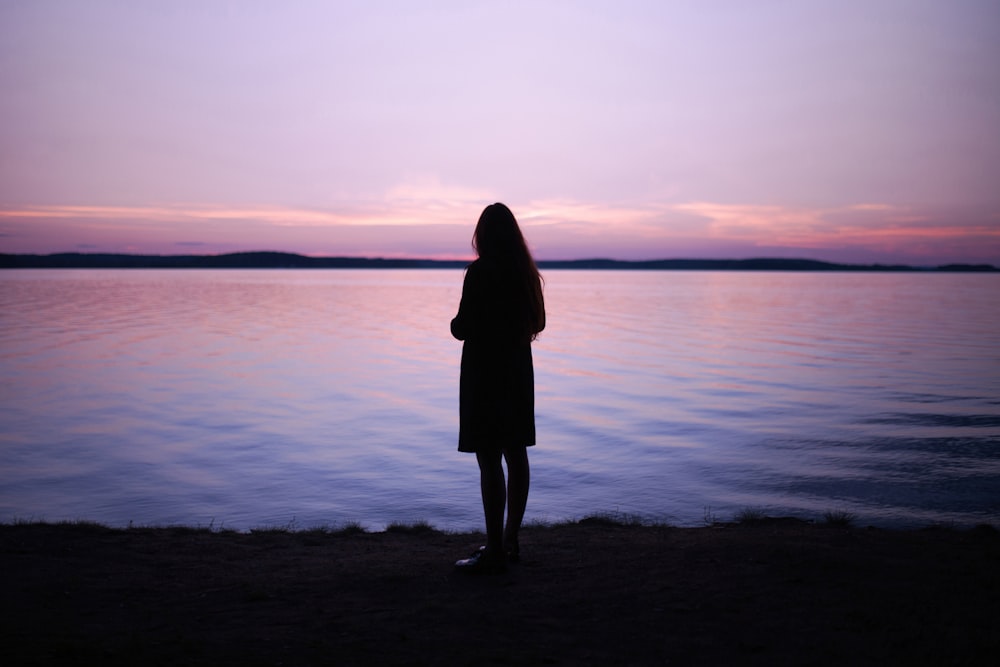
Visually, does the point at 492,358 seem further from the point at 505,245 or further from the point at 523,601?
the point at 523,601

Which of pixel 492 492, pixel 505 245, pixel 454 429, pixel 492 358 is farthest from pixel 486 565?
pixel 454 429

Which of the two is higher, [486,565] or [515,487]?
[515,487]

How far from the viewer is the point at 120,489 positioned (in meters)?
10.3

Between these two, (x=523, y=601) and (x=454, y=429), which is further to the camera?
(x=454, y=429)

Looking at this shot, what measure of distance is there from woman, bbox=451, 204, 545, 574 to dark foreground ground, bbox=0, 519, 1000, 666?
0.82 m

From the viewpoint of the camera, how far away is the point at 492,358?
5.27 m

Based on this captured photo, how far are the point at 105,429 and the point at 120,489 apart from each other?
433cm

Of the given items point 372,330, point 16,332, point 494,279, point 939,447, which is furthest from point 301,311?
point 494,279

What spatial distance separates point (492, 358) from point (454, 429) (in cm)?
934

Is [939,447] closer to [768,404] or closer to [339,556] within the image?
[768,404]

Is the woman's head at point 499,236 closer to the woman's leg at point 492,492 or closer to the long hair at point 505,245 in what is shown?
the long hair at point 505,245

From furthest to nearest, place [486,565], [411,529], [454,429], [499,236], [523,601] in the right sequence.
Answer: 1. [454,429]
2. [411,529]
3. [486,565]
4. [499,236]
5. [523,601]

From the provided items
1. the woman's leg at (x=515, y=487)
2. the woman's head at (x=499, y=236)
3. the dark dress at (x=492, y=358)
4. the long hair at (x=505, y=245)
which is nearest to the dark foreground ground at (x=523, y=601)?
the woman's leg at (x=515, y=487)

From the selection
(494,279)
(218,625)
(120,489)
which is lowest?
(120,489)
